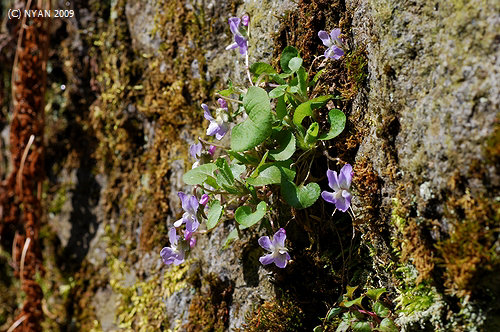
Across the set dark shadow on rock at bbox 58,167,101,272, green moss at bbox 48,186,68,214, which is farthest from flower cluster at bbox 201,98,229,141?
green moss at bbox 48,186,68,214

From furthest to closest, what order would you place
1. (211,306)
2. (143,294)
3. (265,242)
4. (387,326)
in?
(143,294)
(211,306)
(265,242)
(387,326)

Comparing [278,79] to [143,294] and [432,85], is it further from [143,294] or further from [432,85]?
[143,294]

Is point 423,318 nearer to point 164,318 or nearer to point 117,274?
point 164,318

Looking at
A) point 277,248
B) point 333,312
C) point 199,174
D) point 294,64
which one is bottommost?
point 333,312

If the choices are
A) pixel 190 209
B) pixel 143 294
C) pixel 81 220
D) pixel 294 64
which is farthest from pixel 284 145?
pixel 81 220

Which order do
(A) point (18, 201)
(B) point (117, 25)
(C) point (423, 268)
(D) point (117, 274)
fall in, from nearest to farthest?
1. (C) point (423, 268)
2. (D) point (117, 274)
3. (B) point (117, 25)
4. (A) point (18, 201)

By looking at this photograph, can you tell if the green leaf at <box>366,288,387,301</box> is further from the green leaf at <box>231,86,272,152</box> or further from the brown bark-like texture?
the brown bark-like texture

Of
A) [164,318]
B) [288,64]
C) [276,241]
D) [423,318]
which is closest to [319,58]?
[288,64]
